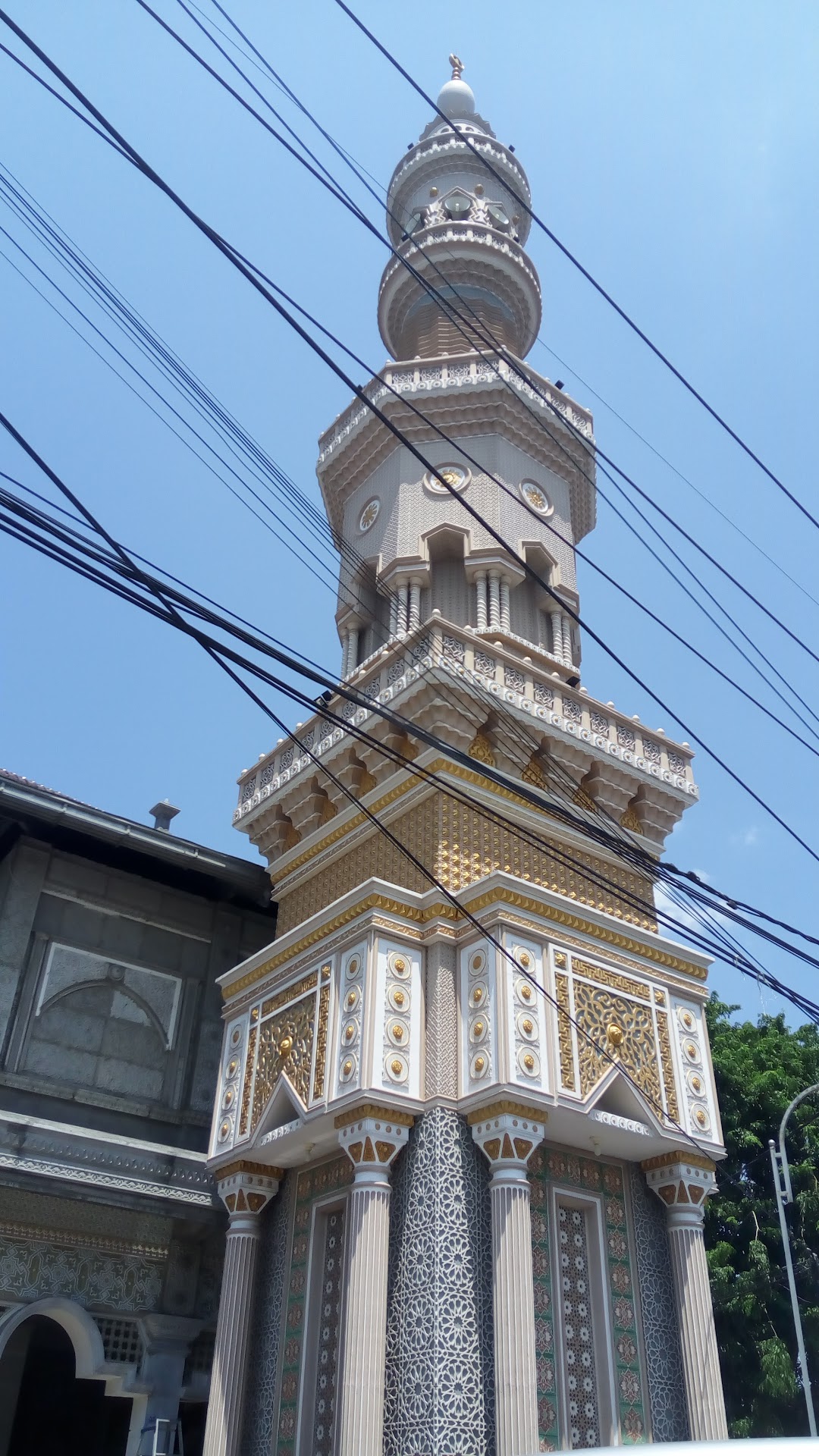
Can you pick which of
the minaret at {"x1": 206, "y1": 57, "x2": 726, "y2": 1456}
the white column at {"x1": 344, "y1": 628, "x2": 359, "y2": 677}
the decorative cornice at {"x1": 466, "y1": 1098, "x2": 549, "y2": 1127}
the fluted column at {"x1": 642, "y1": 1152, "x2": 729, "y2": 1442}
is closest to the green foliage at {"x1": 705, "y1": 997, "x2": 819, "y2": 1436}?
the fluted column at {"x1": 642, "y1": 1152, "x2": 729, "y2": 1442}

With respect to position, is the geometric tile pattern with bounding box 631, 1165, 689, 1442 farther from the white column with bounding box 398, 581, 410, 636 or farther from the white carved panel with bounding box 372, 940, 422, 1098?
the white column with bounding box 398, 581, 410, 636

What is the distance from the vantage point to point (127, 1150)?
470 inches

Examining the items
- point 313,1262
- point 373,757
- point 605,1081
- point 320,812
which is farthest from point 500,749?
point 313,1262

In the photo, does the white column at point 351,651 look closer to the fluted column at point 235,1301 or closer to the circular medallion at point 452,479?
the circular medallion at point 452,479

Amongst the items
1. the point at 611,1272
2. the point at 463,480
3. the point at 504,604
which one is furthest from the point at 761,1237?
the point at 463,480

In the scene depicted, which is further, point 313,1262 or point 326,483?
point 326,483

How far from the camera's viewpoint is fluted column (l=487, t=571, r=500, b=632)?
1419 cm

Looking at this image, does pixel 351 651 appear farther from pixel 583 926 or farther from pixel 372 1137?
pixel 372 1137

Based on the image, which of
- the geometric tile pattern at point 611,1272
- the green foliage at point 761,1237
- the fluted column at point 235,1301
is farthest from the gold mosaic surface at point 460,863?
the green foliage at point 761,1237

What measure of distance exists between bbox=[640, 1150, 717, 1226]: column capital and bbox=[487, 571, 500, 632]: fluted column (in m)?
6.16

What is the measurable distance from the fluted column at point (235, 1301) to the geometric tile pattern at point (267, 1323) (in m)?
0.13

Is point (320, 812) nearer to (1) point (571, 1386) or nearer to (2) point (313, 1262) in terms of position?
(2) point (313, 1262)

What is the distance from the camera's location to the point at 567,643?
15.5 metres

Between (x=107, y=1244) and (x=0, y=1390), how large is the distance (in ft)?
7.07
